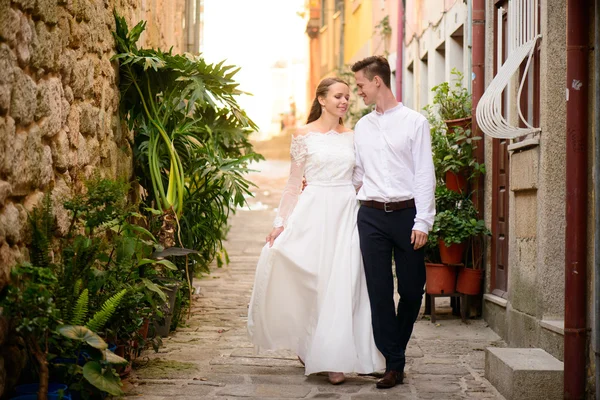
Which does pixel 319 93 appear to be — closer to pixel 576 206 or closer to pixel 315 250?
pixel 315 250

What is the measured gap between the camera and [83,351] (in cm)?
447

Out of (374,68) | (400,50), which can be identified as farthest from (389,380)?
(400,50)

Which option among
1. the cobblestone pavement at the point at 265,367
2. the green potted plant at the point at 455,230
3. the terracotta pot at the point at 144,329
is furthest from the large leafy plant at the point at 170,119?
the green potted plant at the point at 455,230

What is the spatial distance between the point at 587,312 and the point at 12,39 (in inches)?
128

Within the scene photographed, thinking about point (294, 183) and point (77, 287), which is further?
point (294, 183)

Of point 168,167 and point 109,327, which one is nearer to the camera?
point 109,327

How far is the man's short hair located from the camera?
535 centimetres

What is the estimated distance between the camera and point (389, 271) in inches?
207

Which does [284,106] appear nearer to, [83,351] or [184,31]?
[184,31]

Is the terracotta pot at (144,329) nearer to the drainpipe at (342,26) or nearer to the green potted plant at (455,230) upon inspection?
the green potted plant at (455,230)

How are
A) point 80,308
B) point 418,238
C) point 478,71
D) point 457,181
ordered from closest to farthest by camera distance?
point 80,308 < point 418,238 < point 478,71 < point 457,181

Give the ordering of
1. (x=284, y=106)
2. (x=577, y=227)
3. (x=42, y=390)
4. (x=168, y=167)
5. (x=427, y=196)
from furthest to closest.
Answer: (x=284, y=106) < (x=168, y=167) < (x=427, y=196) < (x=577, y=227) < (x=42, y=390)

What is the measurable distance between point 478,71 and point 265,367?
11.4 feet

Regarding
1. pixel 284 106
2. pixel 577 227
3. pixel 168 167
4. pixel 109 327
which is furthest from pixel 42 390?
pixel 284 106
